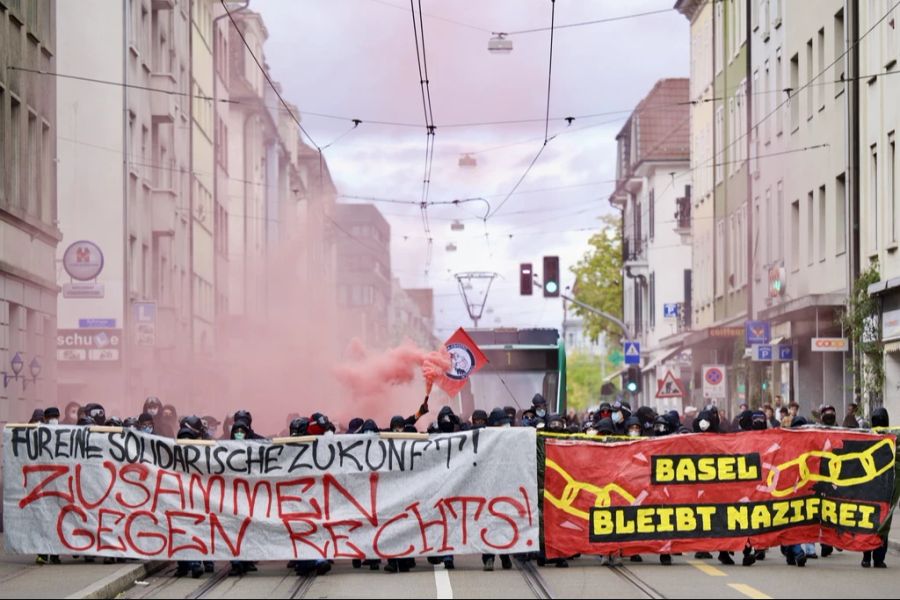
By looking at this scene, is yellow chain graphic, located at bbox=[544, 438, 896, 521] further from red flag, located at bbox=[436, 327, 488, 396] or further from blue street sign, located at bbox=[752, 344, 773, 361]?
blue street sign, located at bbox=[752, 344, 773, 361]

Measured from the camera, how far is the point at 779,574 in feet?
53.3

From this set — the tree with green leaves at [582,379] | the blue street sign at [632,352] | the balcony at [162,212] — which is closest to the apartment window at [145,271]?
the balcony at [162,212]

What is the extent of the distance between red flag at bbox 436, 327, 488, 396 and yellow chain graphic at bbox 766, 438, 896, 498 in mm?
10102

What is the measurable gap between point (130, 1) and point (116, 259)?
6903mm

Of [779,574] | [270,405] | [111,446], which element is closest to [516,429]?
[779,574]

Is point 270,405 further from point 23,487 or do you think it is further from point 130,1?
point 23,487

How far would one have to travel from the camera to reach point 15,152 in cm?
3098

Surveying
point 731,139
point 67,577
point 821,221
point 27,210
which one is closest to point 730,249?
point 731,139

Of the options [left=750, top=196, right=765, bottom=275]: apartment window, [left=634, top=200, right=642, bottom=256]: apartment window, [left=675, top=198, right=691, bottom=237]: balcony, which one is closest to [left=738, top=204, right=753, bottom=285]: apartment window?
[left=750, top=196, right=765, bottom=275]: apartment window

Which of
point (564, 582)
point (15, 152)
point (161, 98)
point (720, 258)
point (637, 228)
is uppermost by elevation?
point (161, 98)

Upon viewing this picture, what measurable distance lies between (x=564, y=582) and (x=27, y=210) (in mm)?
18586

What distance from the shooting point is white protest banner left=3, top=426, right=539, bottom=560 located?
1688 cm

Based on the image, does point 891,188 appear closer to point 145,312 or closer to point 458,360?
point 458,360

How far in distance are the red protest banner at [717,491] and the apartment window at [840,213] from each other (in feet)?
62.5
